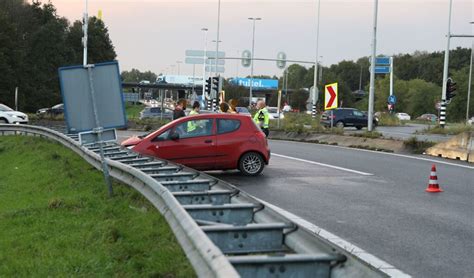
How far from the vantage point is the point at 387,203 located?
34.8 feet

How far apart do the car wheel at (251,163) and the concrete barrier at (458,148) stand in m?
8.47

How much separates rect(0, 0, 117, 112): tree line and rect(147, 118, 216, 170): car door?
2121 inches

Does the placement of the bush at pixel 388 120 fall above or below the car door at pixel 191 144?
below

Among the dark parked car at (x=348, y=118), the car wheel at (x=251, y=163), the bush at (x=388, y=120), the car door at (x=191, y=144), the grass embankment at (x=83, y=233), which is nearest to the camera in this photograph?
the grass embankment at (x=83, y=233)

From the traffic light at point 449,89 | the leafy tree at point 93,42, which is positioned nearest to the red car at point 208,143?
the traffic light at point 449,89

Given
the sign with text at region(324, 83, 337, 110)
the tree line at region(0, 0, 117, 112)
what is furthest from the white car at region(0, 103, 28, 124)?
the tree line at region(0, 0, 117, 112)

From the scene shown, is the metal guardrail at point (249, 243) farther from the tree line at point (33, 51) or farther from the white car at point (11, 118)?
the tree line at point (33, 51)

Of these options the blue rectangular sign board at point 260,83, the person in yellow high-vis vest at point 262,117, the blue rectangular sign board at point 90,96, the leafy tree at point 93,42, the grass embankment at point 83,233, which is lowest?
the grass embankment at point 83,233

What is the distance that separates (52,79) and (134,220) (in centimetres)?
7251

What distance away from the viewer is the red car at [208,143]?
13.6 metres

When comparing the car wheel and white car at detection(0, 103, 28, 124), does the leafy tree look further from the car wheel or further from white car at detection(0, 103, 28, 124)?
the car wheel

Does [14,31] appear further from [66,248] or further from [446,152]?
[66,248]

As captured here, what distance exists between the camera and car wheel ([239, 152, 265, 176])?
1409 centimetres

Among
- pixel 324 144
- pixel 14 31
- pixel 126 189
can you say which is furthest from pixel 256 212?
pixel 14 31
